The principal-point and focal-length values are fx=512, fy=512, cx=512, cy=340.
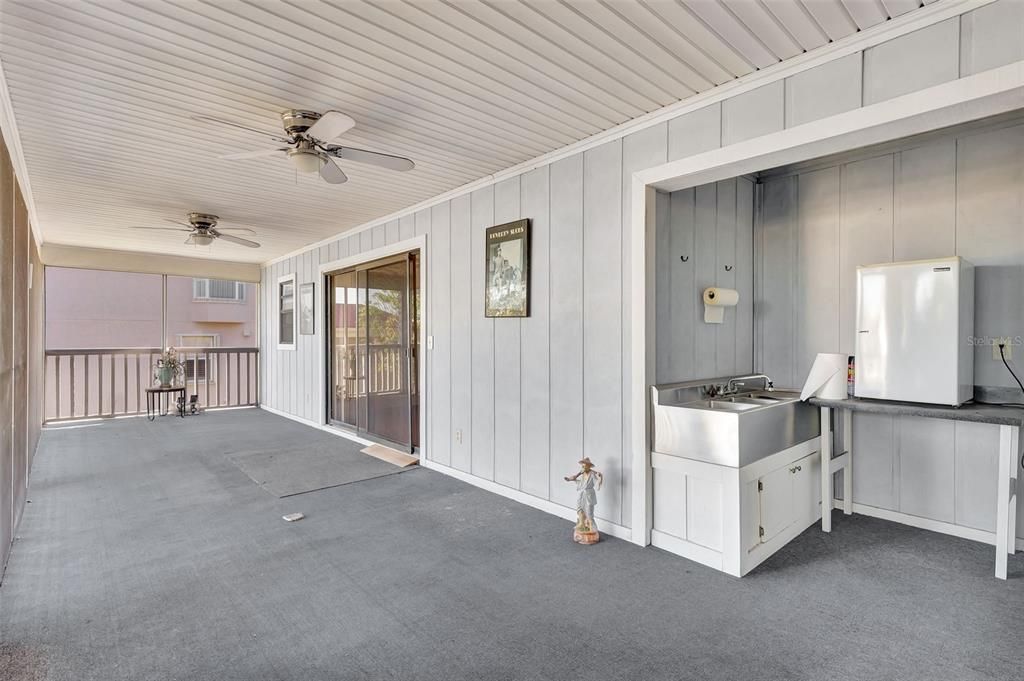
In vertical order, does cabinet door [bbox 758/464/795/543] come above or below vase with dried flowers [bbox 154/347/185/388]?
below

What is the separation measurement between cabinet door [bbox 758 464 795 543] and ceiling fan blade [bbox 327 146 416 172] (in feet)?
8.99

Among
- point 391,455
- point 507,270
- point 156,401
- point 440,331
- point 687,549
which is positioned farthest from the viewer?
point 156,401

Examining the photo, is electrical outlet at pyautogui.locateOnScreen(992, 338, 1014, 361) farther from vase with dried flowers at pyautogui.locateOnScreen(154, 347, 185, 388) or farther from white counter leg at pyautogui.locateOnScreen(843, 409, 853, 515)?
vase with dried flowers at pyautogui.locateOnScreen(154, 347, 185, 388)

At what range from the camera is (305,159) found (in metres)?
3.01

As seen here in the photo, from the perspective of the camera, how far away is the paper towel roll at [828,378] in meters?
3.11

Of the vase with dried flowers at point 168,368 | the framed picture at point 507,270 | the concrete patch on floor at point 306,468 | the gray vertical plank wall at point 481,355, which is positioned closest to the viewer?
the framed picture at point 507,270

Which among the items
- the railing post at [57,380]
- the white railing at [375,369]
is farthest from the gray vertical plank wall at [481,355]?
the railing post at [57,380]

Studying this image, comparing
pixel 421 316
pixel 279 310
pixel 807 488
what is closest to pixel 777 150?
pixel 807 488

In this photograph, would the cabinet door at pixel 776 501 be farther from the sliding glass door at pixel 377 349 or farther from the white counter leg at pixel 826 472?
the sliding glass door at pixel 377 349

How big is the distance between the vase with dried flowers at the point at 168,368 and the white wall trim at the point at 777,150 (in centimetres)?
760

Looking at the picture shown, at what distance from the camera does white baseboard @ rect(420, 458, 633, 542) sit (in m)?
3.17

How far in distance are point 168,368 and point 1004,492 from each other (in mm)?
9323

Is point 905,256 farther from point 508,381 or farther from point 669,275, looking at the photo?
point 508,381

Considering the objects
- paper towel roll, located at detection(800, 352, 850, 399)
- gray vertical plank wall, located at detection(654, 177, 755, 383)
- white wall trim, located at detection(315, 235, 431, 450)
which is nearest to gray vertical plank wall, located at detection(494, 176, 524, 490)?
white wall trim, located at detection(315, 235, 431, 450)
